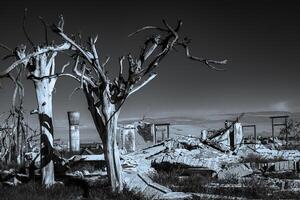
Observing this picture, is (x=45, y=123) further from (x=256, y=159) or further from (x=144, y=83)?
(x=256, y=159)

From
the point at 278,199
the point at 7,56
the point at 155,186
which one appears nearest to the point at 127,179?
the point at 155,186

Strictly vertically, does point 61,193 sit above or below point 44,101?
below

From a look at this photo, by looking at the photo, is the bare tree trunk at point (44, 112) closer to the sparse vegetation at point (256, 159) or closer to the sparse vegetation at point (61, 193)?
the sparse vegetation at point (61, 193)

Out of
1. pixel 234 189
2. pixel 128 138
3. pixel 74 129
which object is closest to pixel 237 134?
pixel 128 138

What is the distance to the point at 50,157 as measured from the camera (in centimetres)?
1295

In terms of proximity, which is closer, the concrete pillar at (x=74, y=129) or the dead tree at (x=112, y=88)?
the dead tree at (x=112, y=88)

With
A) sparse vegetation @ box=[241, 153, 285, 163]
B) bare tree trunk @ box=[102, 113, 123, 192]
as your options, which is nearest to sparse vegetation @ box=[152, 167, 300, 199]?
bare tree trunk @ box=[102, 113, 123, 192]

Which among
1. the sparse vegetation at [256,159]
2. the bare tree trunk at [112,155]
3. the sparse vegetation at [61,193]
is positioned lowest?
the sparse vegetation at [61,193]

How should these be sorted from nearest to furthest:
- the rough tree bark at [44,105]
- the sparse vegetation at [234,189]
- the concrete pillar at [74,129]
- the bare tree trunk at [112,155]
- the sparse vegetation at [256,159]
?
the bare tree trunk at [112,155] → the sparse vegetation at [234,189] → the rough tree bark at [44,105] → the sparse vegetation at [256,159] → the concrete pillar at [74,129]

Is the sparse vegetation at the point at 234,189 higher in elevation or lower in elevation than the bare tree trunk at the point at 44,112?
lower

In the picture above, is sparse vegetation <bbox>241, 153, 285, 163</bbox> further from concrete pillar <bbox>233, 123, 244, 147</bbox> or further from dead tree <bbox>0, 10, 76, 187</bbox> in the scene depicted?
dead tree <bbox>0, 10, 76, 187</bbox>

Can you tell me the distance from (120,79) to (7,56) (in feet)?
15.5

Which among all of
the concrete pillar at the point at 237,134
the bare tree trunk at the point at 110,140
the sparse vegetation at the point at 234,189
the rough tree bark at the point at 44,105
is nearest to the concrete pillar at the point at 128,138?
the concrete pillar at the point at 237,134

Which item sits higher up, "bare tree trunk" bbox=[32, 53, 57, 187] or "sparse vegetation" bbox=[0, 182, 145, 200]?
"bare tree trunk" bbox=[32, 53, 57, 187]
